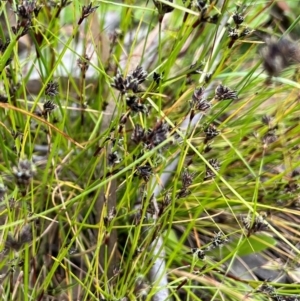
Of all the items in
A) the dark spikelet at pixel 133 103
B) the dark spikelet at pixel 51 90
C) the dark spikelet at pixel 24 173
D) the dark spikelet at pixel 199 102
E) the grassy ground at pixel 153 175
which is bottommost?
the grassy ground at pixel 153 175

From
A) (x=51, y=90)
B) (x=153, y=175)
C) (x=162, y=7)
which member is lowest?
(x=153, y=175)

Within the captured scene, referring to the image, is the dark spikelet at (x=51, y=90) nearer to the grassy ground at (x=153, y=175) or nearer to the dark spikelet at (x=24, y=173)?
the grassy ground at (x=153, y=175)

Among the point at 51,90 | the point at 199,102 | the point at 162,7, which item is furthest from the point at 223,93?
the point at 51,90

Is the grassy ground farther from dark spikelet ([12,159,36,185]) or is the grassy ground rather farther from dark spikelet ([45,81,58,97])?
dark spikelet ([12,159,36,185])

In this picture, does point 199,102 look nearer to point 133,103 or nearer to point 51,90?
point 133,103

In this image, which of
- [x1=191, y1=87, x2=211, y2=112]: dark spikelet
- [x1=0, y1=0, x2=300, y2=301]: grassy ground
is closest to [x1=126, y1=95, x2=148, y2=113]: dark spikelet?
[x1=0, y1=0, x2=300, y2=301]: grassy ground

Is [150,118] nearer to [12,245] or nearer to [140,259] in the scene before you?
[140,259]

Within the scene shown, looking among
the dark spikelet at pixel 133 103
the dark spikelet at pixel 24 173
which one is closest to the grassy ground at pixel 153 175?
the dark spikelet at pixel 133 103

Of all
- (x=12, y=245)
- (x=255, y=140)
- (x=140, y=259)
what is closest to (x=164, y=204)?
(x=140, y=259)
